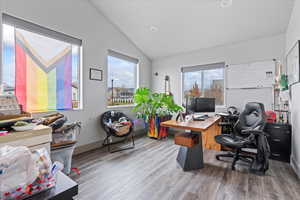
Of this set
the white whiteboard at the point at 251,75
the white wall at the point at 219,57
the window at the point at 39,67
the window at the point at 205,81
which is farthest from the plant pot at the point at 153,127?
the white whiteboard at the point at 251,75

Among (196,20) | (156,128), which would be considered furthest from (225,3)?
(156,128)

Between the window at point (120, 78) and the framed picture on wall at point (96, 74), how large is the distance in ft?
1.02

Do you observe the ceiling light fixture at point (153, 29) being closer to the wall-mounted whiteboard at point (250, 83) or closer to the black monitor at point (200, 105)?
the black monitor at point (200, 105)

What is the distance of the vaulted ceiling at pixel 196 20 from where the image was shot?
8.52 feet

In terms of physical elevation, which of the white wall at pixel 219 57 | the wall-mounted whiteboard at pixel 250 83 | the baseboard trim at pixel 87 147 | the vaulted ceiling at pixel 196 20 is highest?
the vaulted ceiling at pixel 196 20

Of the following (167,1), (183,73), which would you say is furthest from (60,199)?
(183,73)

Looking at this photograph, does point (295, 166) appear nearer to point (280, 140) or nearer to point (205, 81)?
point (280, 140)

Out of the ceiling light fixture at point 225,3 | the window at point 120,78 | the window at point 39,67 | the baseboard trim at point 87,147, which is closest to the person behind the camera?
the window at point 39,67

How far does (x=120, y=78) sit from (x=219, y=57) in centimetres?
262

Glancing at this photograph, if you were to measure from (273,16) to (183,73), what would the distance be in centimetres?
223

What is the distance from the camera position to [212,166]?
7.78 ft

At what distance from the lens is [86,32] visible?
9.70 feet

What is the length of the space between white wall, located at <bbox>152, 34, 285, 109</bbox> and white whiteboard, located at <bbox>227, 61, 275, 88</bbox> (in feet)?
→ 0.40

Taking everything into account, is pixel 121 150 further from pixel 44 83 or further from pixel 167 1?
pixel 167 1
